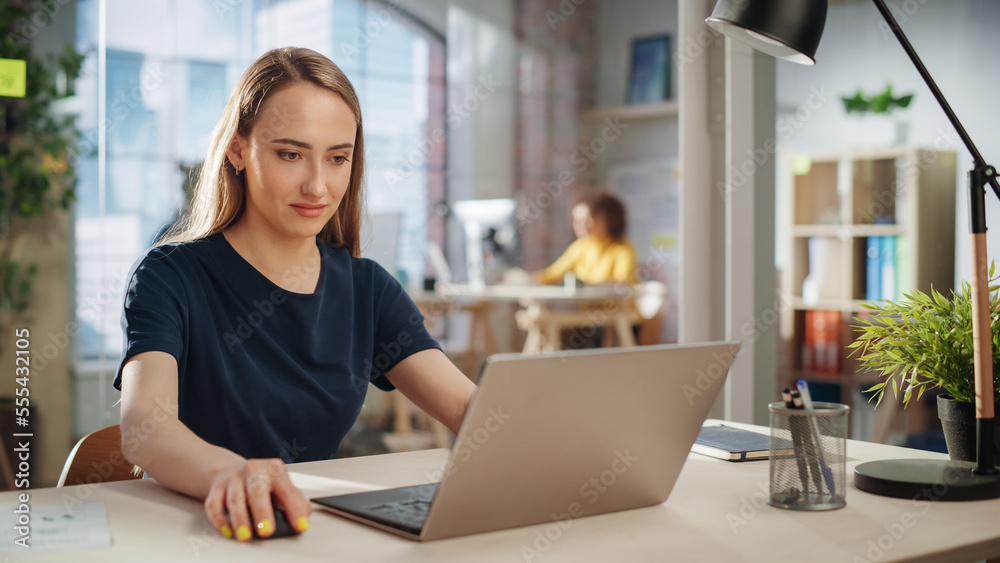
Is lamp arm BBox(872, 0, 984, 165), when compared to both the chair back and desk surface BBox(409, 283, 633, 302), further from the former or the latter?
desk surface BBox(409, 283, 633, 302)

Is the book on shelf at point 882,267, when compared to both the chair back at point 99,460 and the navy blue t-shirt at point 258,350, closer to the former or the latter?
the navy blue t-shirt at point 258,350

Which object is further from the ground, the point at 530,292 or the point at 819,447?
the point at 530,292

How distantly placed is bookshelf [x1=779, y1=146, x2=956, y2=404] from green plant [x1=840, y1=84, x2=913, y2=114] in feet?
0.39

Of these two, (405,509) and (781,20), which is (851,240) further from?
(405,509)

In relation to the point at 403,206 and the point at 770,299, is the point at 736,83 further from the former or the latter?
the point at 403,206

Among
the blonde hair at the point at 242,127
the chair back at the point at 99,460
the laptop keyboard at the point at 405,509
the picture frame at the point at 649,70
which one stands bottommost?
the chair back at the point at 99,460

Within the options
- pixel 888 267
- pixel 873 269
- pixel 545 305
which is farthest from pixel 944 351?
pixel 545 305

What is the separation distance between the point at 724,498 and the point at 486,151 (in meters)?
5.53

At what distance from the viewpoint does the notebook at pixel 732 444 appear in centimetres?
119

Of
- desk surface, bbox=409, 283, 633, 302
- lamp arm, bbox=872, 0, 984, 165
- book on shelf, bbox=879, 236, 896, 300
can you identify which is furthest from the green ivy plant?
lamp arm, bbox=872, 0, 984, 165

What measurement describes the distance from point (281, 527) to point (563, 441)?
271 millimetres

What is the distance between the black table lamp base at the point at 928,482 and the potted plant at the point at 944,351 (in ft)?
0.19

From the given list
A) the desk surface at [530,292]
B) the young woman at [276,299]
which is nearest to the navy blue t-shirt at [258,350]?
the young woman at [276,299]

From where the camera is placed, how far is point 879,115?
7.81 feet
